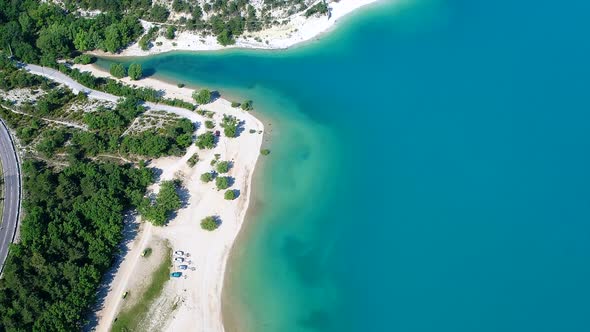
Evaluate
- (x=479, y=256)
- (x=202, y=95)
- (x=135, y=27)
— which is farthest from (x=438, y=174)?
(x=135, y=27)

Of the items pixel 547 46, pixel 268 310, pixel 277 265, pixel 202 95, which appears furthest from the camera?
pixel 547 46

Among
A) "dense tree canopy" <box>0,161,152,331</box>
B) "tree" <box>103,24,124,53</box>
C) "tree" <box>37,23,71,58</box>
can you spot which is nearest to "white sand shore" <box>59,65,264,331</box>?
"dense tree canopy" <box>0,161,152,331</box>

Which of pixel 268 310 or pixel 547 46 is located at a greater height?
pixel 547 46

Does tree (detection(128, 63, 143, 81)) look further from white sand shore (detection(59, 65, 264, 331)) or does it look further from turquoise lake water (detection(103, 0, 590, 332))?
white sand shore (detection(59, 65, 264, 331))

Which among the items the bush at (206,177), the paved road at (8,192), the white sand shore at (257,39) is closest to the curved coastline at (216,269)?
the bush at (206,177)

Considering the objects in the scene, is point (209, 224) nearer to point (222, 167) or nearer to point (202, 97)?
point (222, 167)

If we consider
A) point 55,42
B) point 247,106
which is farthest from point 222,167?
point 55,42

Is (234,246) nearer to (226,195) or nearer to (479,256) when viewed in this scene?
(226,195)
